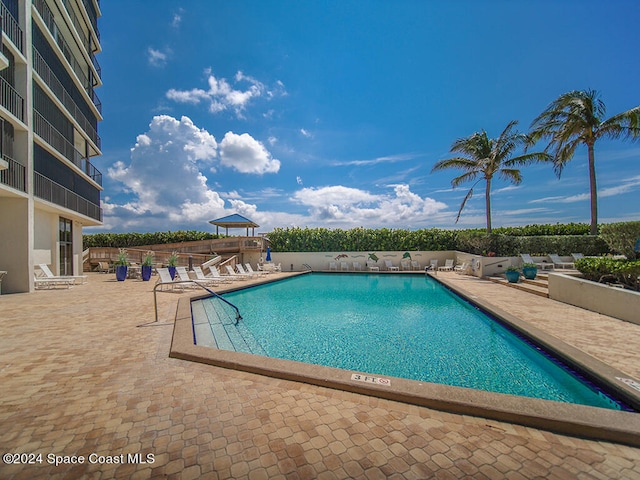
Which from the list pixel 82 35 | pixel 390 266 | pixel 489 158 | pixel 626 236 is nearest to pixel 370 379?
pixel 626 236

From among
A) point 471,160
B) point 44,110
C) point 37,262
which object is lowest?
point 37,262

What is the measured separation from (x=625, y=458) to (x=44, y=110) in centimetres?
2127

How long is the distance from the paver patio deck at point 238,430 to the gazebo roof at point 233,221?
18.7 metres

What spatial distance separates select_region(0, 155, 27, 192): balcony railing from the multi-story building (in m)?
0.03

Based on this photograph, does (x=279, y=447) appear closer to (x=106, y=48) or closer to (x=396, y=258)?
(x=396, y=258)

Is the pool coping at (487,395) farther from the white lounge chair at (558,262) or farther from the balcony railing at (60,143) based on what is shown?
the balcony railing at (60,143)

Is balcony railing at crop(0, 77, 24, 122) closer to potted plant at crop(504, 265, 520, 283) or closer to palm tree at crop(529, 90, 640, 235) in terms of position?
potted plant at crop(504, 265, 520, 283)

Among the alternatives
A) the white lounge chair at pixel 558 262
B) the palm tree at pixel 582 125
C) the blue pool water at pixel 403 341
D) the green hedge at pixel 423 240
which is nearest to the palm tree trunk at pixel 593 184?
the palm tree at pixel 582 125

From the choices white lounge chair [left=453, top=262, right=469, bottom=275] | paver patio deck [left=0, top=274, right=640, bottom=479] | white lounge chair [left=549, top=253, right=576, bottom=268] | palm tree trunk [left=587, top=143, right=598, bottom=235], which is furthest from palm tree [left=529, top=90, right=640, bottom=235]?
paver patio deck [left=0, top=274, right=640, bottom=479]

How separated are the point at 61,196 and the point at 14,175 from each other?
397 cm

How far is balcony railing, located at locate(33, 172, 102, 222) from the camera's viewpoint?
475 inches

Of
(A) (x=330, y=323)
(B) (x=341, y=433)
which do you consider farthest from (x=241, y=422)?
(A) (x=330, y=323)

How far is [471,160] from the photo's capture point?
18.6 metres

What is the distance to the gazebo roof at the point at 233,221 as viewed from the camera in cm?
2258
